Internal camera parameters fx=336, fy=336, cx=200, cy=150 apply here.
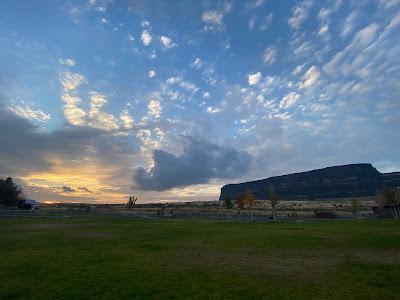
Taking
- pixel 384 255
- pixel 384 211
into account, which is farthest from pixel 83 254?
pixel 384 211

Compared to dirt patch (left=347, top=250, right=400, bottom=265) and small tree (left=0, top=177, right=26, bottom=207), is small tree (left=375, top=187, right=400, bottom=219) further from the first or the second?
small tree (left=0, top=177, right=26, bottom=207)

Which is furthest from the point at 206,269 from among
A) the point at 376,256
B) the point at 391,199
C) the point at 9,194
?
the point at 9,194

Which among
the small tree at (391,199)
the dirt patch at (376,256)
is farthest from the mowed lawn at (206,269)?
the small tree at (391,199)

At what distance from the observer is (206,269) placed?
60.2ft

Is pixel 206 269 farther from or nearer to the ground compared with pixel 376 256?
nearer to the ground

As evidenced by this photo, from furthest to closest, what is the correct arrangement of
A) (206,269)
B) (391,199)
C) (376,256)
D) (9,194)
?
(9,194), (391,199), (376,256), (206,269)

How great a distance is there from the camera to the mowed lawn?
14539mm

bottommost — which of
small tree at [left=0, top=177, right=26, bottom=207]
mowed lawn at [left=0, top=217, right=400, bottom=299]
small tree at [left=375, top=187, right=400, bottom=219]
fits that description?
mowed lawn at [left=0, top=217, right=400, bottom=299]

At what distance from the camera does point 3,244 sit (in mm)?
29125

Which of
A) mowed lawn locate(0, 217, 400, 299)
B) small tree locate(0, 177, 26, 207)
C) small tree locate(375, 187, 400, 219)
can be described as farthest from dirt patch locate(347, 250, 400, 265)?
small tree locate(0, 177, 26, 207)

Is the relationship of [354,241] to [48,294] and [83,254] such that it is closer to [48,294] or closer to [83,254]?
[83,254]

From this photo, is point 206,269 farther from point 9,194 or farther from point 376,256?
point 9,194

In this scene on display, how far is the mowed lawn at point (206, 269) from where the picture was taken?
14.5 m

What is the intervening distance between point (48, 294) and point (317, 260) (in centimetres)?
1480
